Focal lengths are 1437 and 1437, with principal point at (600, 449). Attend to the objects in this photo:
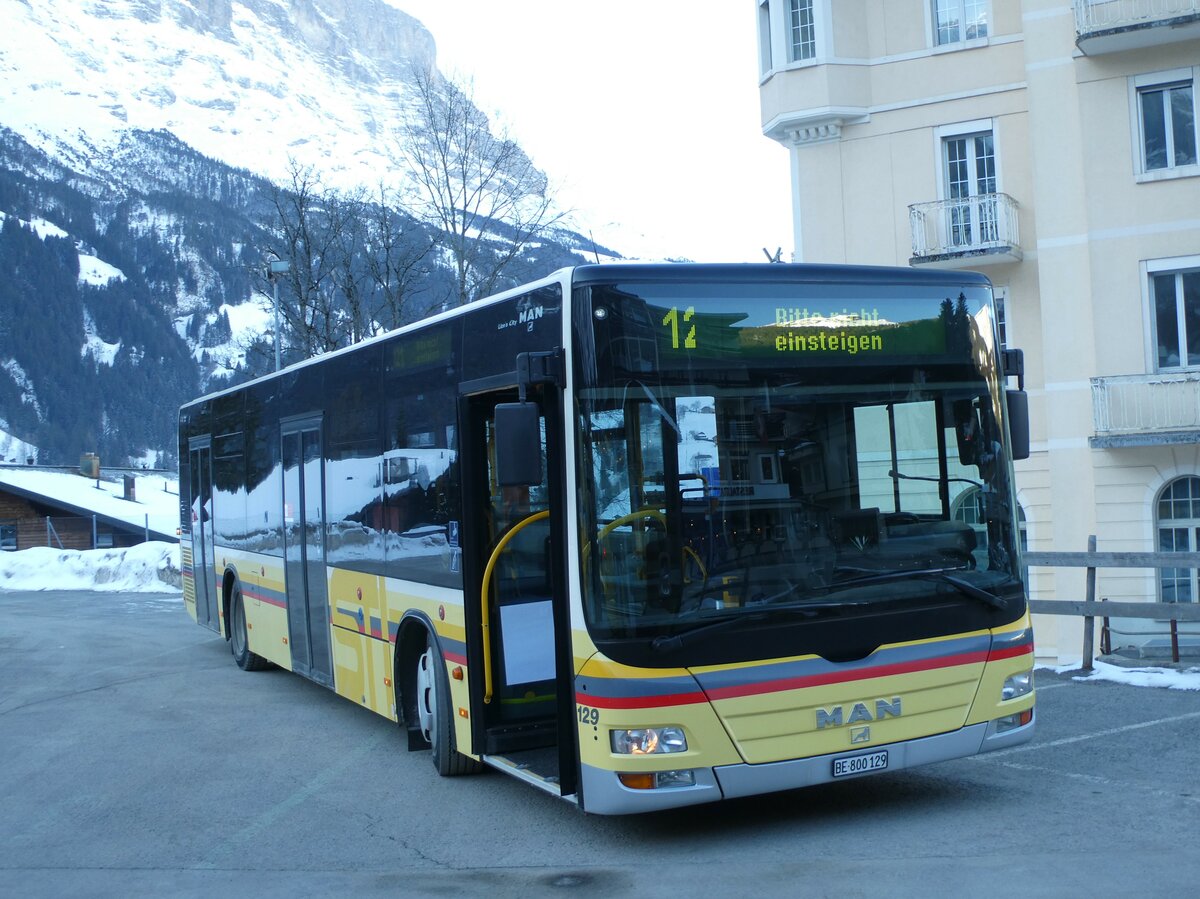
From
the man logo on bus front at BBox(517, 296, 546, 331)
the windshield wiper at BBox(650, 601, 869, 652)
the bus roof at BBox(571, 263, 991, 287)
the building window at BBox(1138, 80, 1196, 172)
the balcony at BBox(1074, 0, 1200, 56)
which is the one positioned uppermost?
the balcony at BBox(1074, 0, 1200, 56)

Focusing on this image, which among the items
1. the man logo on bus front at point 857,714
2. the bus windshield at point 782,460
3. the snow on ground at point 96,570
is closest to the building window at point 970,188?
the snow on ground at point 96,570

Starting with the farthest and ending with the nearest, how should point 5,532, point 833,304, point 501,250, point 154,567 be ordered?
point 5,532 → point 501,250 → point 154,567 → point 833,304

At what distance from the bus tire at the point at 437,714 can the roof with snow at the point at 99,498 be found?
5383 centimetres

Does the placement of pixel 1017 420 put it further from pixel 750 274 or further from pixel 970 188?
pixel 970 188

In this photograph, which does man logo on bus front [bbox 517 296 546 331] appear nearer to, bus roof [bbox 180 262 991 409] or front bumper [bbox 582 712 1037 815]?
bus roof [bbox 180 262 991 409]

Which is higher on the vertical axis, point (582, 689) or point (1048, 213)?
point (1048, 213)

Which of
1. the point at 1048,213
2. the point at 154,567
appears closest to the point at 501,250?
the point at 154,567

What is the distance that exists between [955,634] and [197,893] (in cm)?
391

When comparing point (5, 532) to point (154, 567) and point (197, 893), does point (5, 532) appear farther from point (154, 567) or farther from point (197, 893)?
point (197, 893)

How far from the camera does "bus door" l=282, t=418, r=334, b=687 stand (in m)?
11.4

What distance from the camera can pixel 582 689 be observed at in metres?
6.81

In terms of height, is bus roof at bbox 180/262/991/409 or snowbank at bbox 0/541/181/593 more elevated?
bus roof at bbox 180/262/991/409

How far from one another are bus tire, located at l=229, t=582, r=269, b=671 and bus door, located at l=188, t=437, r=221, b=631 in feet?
1.65

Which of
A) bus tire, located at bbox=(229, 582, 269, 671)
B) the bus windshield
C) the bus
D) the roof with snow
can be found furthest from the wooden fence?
the roof with snow
